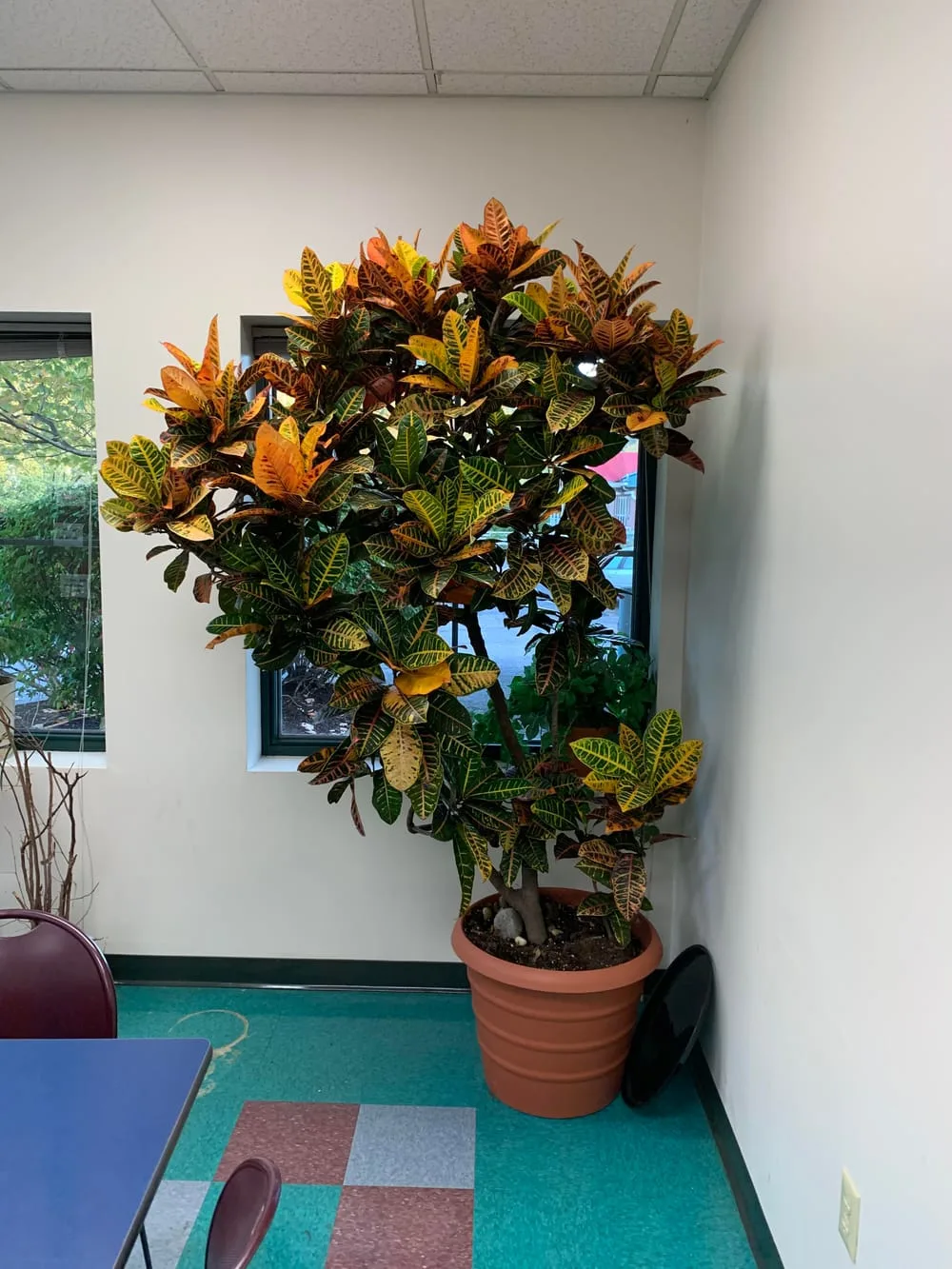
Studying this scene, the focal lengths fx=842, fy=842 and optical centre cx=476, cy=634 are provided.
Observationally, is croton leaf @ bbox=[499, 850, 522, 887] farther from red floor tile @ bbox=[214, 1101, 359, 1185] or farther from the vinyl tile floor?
red floor tile @ bbox=[214, 1101, 359, 1185]

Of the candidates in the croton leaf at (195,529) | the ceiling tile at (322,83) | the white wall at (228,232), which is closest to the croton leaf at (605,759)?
the white wall at (228,232)

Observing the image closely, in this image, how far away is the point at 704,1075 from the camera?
2.33 metres

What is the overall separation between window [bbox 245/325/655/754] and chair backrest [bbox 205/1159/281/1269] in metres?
1.85

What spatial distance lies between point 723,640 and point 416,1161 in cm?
154

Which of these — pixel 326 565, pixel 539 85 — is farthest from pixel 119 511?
pixel 539 85

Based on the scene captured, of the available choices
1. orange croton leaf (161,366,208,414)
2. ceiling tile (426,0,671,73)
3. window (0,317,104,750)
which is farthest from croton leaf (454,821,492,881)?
ceiling tile (426,0,671,73)

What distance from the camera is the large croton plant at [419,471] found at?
1854 millimetres

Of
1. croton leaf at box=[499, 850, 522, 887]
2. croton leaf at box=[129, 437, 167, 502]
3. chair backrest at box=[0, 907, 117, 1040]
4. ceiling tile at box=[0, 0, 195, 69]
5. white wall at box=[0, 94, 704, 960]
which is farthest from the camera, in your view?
white wall at box=[0, 94, 704, 960]

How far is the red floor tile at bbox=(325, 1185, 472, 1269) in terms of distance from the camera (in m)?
1.82

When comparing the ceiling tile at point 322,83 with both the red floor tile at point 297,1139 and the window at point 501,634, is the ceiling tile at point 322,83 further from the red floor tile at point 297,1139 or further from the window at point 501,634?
the red floor tile at point 297,1139

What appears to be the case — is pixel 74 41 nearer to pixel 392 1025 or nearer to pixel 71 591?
pixel 71 591

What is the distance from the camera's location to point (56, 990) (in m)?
1.63

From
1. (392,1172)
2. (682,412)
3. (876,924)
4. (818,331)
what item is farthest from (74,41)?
(392,1172)

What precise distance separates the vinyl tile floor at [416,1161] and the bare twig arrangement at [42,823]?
462 mm
